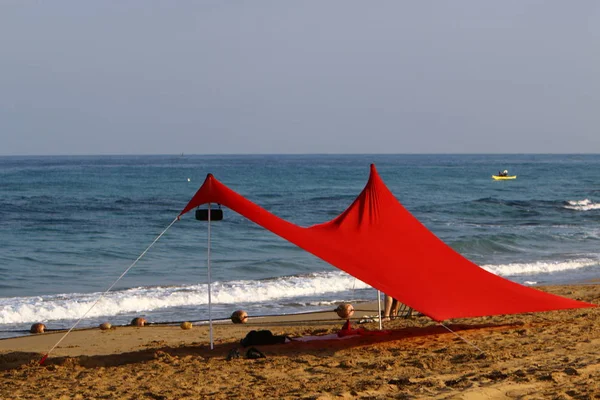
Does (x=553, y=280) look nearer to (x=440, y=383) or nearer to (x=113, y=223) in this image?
(x=440, y=383)

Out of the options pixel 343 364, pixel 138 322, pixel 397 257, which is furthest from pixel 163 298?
pixel 343 364

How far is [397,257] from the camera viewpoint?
27.7ft

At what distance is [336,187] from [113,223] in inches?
1018

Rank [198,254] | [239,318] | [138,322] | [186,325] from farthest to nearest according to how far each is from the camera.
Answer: [198,254], [239,318], [138,322], [186,325]

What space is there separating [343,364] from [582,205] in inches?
1251

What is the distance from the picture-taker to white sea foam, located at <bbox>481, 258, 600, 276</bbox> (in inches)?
658

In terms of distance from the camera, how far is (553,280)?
15320mm

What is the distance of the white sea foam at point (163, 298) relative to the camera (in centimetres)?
1209

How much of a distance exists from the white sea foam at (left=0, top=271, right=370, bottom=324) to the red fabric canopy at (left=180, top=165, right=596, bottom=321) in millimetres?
2466

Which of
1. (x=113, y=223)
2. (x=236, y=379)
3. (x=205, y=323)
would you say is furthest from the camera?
(x=113, y=223)

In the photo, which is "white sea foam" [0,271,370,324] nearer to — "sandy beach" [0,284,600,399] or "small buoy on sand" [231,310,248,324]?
"small buoy on sand" [231,310,248,324]

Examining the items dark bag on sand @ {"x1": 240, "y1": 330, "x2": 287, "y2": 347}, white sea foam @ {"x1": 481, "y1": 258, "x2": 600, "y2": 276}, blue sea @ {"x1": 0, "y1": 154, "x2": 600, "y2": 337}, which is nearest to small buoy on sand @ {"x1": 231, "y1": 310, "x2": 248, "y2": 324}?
blue sea @ {"x1": 0, "y1": 154, "x2": 600, "y2": 337}

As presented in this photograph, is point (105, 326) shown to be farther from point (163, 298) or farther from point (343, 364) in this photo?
point (343, 364)

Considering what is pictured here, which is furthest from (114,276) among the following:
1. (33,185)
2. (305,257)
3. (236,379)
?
(33,185)
